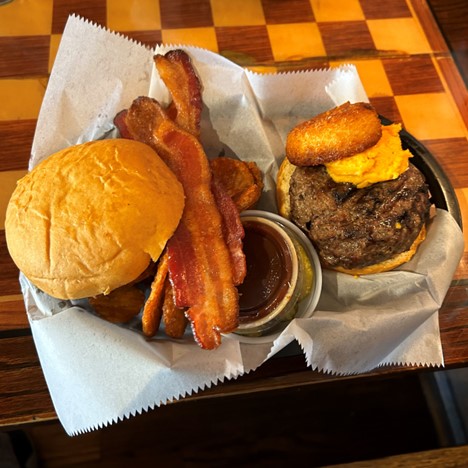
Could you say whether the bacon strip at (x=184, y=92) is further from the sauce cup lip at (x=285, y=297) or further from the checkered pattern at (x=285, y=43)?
the checkered pattern at (x=285, y=43)

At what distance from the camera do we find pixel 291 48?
1976 millimetres

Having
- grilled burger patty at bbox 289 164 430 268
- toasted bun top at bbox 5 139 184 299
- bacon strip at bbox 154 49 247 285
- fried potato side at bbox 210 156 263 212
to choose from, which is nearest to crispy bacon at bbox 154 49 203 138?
bacon strip at bbox 154 49 247 285

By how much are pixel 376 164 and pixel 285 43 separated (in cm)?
92

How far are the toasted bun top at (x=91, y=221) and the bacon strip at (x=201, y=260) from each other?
0.06m

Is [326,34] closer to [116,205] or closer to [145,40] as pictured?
[145,40]

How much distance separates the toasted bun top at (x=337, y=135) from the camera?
1258 mm

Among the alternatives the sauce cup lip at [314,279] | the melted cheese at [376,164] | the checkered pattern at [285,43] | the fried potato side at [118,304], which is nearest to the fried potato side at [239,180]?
the sauce cup lip at [314,279]

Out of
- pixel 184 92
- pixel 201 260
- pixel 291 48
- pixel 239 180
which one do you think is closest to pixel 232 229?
pixel 201 260

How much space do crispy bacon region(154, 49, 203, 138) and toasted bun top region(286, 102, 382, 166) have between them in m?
0.31

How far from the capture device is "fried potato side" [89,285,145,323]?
1294mm

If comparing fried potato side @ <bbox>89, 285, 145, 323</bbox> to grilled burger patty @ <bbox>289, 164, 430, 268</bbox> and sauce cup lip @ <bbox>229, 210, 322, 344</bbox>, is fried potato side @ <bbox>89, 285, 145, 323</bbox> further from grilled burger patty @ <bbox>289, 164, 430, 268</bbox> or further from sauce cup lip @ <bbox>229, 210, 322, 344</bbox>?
grilled burger patty @ <bbox>289, 164, 430, 268</bbox>

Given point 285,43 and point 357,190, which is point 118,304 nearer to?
point 357,190

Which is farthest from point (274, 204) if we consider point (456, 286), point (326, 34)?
point (326, 34)

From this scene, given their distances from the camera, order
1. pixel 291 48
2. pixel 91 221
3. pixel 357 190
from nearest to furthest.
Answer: pixel 91 221 < pixel 357 190 < pixel 291 48
